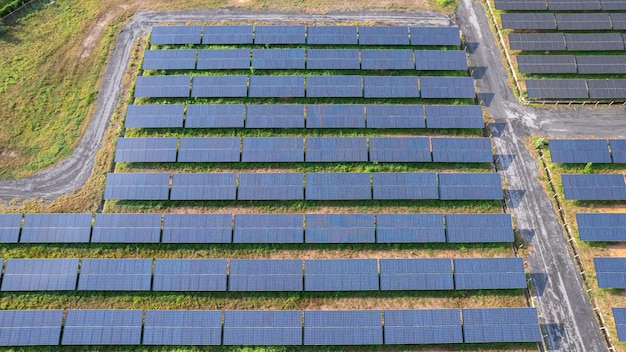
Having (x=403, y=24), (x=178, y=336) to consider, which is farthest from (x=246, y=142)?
(x=403, y=24)

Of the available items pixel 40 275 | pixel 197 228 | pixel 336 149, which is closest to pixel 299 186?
pixel 336 149

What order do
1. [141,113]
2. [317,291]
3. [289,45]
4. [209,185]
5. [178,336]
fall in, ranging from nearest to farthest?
[178,336]
[317,291]
[209,185]
[141,113]
[289,45]

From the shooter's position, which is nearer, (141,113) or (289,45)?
(141,113)

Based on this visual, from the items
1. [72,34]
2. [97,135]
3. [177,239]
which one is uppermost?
[72,34]

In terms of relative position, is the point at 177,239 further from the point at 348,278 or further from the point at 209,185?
the point at 348,278

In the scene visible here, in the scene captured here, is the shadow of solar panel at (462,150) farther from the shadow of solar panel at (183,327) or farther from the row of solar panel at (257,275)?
the shadow of solar panel at (183,327)

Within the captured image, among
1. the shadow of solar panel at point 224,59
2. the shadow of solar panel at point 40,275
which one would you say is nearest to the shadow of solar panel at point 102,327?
the shadow of solar panel at point 40,275
